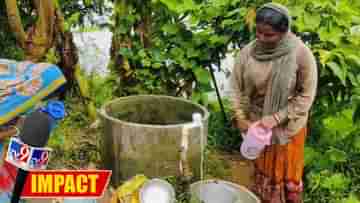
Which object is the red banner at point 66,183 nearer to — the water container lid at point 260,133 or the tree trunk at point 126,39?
the water container lid at point 260,133

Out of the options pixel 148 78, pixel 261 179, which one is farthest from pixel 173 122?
pixel 261 179

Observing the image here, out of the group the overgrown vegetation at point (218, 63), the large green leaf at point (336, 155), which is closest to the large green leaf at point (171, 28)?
the overgrown vegetation at point (218, 63)

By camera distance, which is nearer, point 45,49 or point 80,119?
point 45,49

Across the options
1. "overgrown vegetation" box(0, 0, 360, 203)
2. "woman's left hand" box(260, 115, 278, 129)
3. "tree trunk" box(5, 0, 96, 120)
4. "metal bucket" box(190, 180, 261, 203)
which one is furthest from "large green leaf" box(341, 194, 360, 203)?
"tree trunk" box(5, 0, 96, 120)

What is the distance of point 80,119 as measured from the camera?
5.61 meters

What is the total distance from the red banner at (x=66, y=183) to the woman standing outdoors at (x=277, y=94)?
163 cm

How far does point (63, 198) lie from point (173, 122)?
273 cm

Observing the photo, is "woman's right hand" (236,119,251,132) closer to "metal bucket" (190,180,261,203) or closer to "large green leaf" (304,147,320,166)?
"metal bucket" (190,180,261,203)

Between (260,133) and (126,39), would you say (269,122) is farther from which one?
(126,39)

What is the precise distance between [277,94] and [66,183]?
1.84m

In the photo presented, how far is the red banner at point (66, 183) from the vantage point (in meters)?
1.93

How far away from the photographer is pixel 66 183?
6.35ft

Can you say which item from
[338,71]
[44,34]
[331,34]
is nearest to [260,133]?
[338,71]

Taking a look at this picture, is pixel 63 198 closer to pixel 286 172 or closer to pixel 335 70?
pixel 286 172
